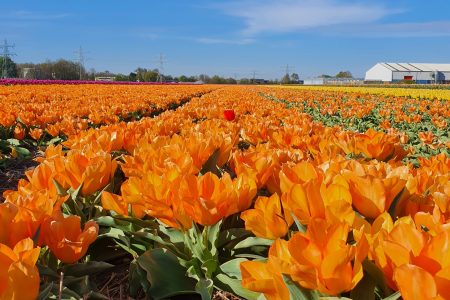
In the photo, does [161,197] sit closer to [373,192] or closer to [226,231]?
[226,231]

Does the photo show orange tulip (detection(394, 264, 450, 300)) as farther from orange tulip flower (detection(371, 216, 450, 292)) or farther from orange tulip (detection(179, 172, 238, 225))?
orange tulip (detection(179, 172, 238, 225))

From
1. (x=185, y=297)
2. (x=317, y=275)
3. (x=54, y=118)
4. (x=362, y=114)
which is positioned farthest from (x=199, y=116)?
(x=317, y=275)

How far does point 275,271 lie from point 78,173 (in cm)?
93

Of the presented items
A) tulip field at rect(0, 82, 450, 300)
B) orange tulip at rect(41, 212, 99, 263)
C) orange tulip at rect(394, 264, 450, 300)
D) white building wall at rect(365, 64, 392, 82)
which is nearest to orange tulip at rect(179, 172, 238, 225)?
tulip field at rect(0, 82, 450, 300)

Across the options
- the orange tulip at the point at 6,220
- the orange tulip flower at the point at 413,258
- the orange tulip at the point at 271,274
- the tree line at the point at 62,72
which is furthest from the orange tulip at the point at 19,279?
the tree line at the point at 62,72

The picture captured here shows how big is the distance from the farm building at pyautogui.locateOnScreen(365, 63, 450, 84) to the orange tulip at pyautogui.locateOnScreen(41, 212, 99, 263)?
316 feet

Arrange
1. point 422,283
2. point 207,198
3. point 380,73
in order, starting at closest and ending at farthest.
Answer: point 422,283, point 207,198, point 380,73

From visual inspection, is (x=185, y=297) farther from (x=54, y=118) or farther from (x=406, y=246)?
(x=54, y=118)

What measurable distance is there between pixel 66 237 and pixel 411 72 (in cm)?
10463

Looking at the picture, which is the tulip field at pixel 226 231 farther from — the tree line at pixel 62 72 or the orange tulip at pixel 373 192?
the tree line at pixel 62 72

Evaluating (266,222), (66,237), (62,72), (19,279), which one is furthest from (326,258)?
(62,72)

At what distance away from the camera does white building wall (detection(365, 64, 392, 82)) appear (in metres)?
99.8

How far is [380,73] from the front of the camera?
104 metres

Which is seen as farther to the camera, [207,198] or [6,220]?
[207,198]
